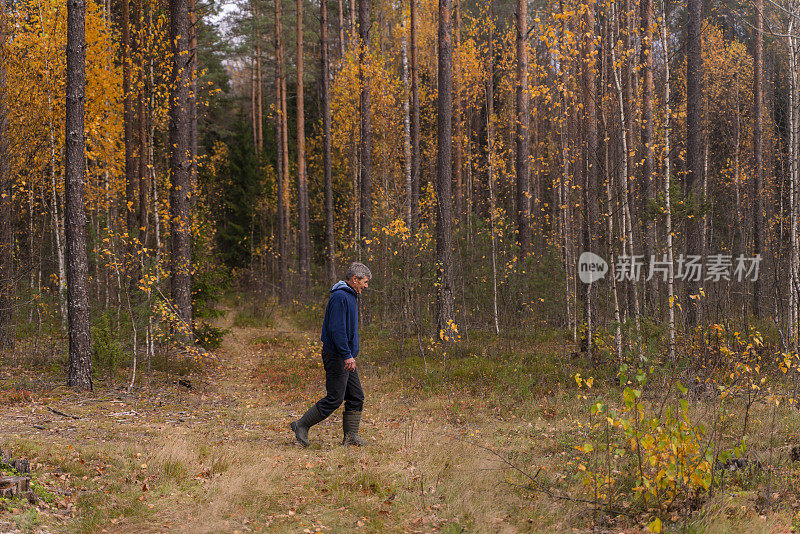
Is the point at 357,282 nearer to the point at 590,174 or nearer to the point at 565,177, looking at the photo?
the point at 590,174

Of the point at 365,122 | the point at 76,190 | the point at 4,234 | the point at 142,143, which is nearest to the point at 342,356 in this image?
the point at 76,190

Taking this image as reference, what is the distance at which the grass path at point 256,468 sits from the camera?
14.8ft

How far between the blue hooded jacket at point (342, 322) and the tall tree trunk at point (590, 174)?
18.0 feet

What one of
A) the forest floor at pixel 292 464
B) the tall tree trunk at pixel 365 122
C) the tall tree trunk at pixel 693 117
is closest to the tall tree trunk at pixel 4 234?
the forest floor at pixel 292 464

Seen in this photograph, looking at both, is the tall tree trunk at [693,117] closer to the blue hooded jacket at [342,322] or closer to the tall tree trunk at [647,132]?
the tall tree trunk at [647,132]

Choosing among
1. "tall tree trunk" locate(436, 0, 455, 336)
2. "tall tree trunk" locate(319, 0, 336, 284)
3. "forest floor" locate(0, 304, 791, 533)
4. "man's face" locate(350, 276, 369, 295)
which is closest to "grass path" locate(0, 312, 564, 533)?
"forest floor" locate(0, 304, 791, 533)

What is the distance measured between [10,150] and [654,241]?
1396 centimetres

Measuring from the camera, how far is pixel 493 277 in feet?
46.6

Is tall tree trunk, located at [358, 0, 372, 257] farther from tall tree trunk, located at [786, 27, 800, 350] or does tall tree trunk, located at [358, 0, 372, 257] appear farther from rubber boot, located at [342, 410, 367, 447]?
rubber boot, located at [342, 410, 367, 447]

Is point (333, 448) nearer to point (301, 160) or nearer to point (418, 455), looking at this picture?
point (418, 455)

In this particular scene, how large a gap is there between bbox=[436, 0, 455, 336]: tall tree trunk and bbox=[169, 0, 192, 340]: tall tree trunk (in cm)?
522

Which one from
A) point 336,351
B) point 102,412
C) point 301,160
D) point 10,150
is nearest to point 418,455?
point 336,351

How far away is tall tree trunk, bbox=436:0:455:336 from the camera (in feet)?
39.1

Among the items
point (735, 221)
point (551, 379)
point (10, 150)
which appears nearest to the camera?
point (551, 379)
